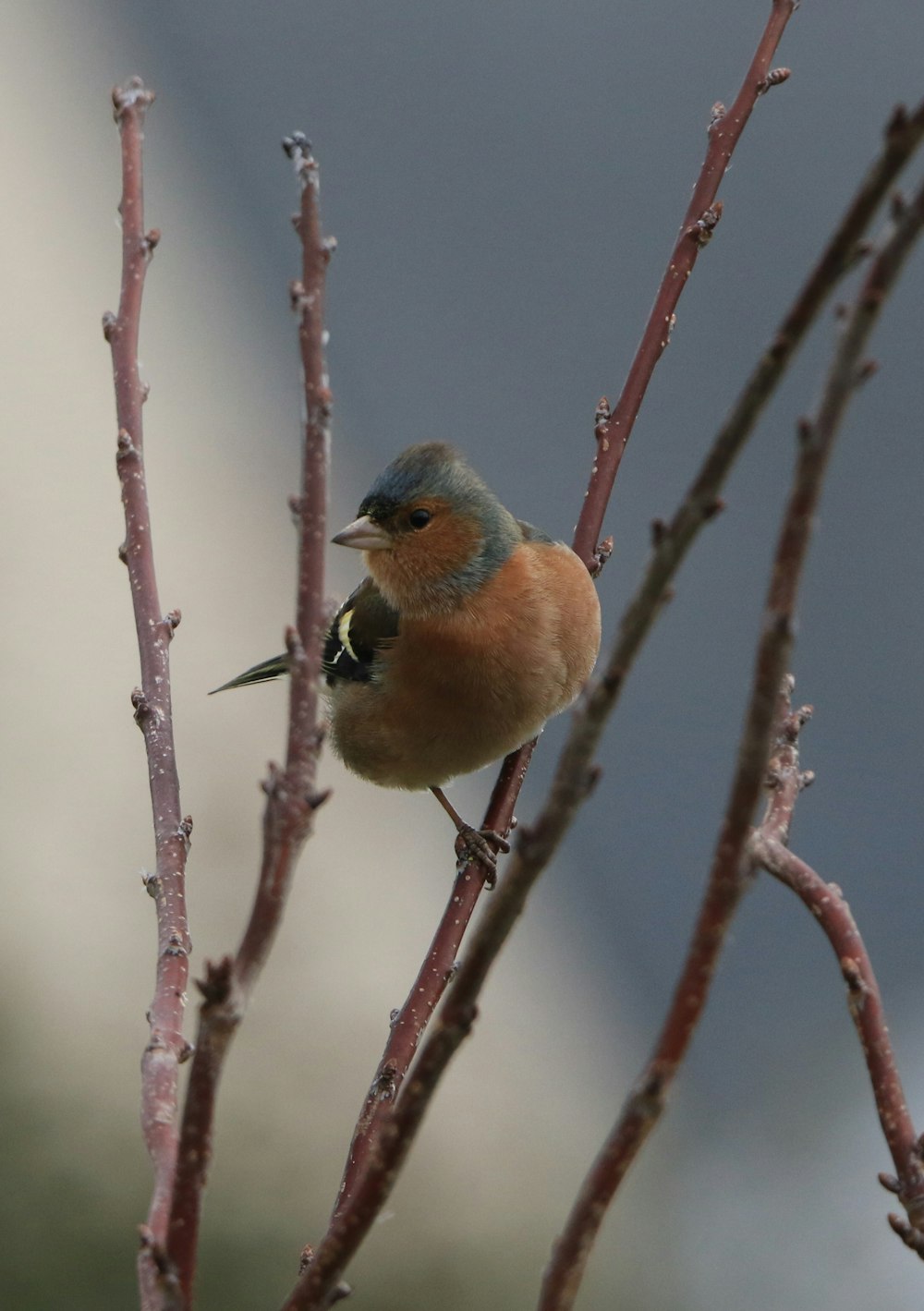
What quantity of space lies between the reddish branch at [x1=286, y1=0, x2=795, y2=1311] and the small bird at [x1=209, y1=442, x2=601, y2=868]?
11cm

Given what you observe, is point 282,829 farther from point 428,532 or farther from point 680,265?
point 428,532

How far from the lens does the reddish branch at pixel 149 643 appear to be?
4.52 ft

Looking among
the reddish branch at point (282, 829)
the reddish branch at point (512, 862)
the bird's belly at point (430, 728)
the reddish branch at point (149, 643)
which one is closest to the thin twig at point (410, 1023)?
the reddish branch at point (512, 862)

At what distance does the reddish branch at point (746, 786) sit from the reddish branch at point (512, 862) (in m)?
0.09

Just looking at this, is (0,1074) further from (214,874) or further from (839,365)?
(839,365)

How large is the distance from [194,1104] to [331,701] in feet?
7.41

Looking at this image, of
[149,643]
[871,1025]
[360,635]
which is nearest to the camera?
[871,1025]

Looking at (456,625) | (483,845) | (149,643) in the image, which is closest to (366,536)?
(456,625)

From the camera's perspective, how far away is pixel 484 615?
285cm

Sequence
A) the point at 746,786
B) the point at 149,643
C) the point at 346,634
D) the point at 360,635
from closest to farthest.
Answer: the point at 746,786
the point at 149,643
the point at 360,635
the point at 346,634

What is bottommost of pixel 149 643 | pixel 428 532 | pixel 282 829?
pixel 282 829

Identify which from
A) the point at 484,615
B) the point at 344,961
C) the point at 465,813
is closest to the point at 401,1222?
the point at 344,961

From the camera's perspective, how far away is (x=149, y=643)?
5.41 feet

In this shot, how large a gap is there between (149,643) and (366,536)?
3.95 ft
